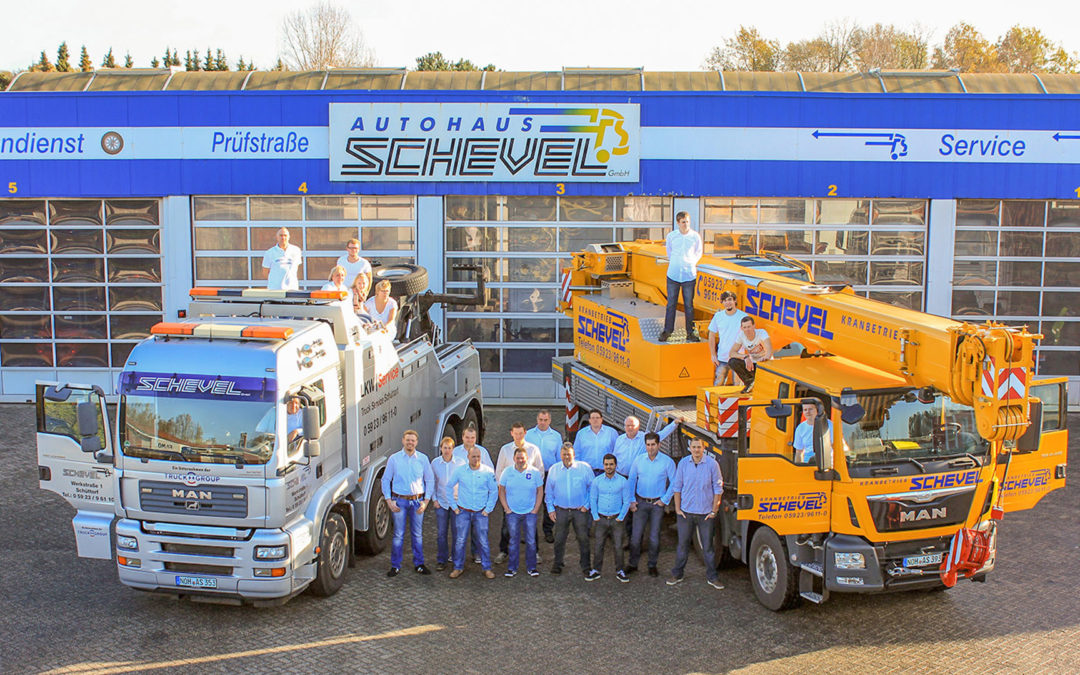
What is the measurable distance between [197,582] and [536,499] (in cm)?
354

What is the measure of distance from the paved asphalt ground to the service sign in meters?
9.59

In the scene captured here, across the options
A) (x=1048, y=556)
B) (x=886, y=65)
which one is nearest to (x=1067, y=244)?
(x=1048, y=556)

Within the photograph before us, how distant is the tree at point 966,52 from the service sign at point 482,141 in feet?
165

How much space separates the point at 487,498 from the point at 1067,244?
14235mm

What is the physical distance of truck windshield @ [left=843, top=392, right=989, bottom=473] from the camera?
29.5 feet

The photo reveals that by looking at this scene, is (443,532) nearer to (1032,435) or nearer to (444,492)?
(444,492)

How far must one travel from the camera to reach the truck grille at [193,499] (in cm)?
916

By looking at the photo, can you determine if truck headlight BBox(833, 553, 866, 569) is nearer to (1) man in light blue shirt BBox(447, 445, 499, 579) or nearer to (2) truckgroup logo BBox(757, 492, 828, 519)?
(2) truckgroup logo BBox(757, 492, 828, 519)

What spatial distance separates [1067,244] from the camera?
63.0 ft

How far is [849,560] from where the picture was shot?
9016 millimetres

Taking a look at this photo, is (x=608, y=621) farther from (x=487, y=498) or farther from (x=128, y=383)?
(x=128, y=383)

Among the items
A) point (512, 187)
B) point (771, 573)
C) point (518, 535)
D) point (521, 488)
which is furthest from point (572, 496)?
point (512, 187)

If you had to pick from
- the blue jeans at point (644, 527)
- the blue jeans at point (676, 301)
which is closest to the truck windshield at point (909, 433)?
the blue jeans at point (644, 527)

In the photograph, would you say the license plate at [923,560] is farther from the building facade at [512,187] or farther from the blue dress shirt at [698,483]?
the building facade at [512,187]
